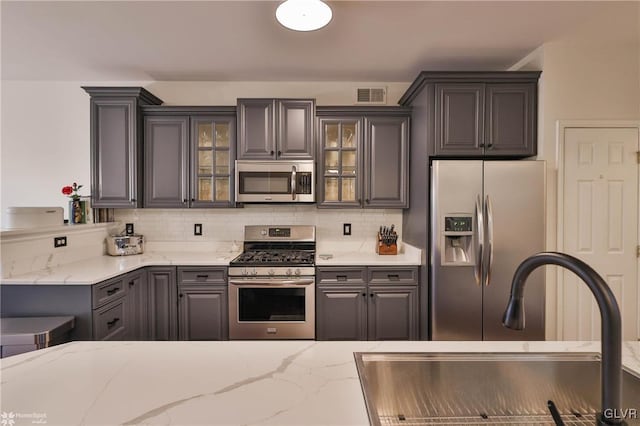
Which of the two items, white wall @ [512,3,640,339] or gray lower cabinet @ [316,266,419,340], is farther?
gray lower cabinet @ [316,266,419,340]

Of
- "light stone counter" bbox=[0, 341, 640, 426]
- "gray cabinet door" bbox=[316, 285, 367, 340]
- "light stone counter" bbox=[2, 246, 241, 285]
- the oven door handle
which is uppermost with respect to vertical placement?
"light stone counter" bbox=[0, 341, 640, 426]

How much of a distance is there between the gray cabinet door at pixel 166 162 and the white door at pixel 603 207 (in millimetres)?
3283

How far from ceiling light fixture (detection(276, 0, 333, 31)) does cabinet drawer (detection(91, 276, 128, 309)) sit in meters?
2.08

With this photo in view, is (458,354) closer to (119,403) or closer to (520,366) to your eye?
(520,366)

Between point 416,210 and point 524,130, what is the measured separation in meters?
1.06

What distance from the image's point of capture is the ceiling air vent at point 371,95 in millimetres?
3201

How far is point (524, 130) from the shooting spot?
2529mm

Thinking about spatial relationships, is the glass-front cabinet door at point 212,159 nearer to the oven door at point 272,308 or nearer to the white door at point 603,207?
the oven door at point 272,308

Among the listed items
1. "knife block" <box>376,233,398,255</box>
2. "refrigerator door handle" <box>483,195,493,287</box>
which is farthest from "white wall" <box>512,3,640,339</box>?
"knife block" <box>376,233,398,255</box>

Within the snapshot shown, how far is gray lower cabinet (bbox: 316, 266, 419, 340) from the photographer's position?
8.60ft

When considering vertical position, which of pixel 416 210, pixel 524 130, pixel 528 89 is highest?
pixel 528 89

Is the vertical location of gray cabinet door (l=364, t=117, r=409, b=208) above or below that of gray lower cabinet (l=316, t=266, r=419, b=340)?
above

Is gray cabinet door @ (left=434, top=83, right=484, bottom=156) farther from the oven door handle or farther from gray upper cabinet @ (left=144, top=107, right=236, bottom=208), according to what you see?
gray upper cabinet @ (left=144, top=107, right=236, bottom=208)

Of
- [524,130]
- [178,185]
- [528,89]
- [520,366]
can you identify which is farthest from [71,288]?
[528,89]
